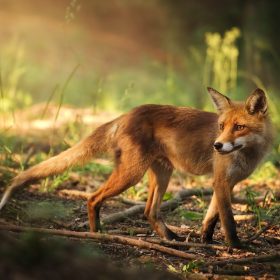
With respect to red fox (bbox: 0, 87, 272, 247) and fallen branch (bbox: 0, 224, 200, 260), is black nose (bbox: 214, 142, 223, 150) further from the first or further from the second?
fallen branch (bbox: 0, 224, 200, 260)

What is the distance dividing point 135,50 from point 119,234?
52.4ft

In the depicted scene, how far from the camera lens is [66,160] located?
5.74 meters

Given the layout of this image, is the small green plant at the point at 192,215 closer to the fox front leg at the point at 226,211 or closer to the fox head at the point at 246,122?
the fox front leg at the point at 226,211

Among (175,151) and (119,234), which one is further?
(175,151)

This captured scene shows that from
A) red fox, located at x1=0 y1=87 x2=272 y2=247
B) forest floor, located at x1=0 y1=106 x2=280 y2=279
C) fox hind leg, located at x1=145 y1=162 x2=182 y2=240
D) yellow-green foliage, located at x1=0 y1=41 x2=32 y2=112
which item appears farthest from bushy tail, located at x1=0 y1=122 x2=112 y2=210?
yellow-green foliage, located at x1=0 y1=41 x2=32 y2=112

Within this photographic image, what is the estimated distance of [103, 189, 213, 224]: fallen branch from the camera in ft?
19.5

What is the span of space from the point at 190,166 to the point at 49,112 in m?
5.58

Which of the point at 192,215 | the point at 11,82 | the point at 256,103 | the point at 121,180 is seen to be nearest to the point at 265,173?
the point at 192,215

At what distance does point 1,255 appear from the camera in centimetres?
298

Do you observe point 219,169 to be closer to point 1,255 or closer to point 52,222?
point 52,222

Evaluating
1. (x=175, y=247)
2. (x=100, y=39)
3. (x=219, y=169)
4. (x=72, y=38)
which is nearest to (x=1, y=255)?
(x=175, y=247)

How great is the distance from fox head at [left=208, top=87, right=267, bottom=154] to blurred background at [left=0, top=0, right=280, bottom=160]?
4.07m

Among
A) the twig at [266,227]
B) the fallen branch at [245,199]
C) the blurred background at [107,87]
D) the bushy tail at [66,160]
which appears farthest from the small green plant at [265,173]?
the bushy tail at [66,160]

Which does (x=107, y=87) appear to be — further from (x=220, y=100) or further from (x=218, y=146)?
(x=218, y=146)
